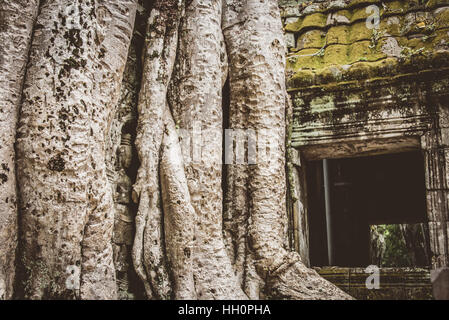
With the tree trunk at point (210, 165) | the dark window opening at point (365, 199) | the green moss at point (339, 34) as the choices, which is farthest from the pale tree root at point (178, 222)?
the dark window opening at point (365, 199)

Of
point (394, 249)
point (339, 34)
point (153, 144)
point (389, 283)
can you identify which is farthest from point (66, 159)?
point (394, 249)

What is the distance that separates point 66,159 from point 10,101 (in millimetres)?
324

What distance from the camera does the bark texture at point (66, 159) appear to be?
1.83m

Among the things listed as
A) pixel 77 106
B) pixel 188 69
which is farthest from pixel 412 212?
pixel 77 106

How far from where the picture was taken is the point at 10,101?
1.89 meters

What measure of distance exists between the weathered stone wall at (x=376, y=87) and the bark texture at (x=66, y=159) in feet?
6.64

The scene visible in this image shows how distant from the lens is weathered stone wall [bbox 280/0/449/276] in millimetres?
3406

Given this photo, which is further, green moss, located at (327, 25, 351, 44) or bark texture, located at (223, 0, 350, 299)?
green moss, located at (327, 25, 351, 44)

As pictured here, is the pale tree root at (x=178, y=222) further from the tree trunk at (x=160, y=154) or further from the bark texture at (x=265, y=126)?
the bark texture at (x=265, y=126)

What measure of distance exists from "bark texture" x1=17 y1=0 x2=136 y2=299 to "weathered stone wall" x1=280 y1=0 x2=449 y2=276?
6.64ft

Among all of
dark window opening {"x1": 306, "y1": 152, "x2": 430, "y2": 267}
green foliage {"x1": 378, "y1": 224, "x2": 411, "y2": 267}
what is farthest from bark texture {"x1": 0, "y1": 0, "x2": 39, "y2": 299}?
dark window opening {"x1": 306, "y1": 152, "x2": 430, "y2": 267}

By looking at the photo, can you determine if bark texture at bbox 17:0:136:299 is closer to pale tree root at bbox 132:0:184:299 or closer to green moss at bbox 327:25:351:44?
pale tree root at bbox 132:0:184:299

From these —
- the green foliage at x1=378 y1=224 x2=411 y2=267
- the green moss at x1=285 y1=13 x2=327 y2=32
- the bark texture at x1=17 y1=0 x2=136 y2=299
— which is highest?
the green moss at x1=285 y1=13 x2=327 y2=32

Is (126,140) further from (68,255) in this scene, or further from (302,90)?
(302,90)
